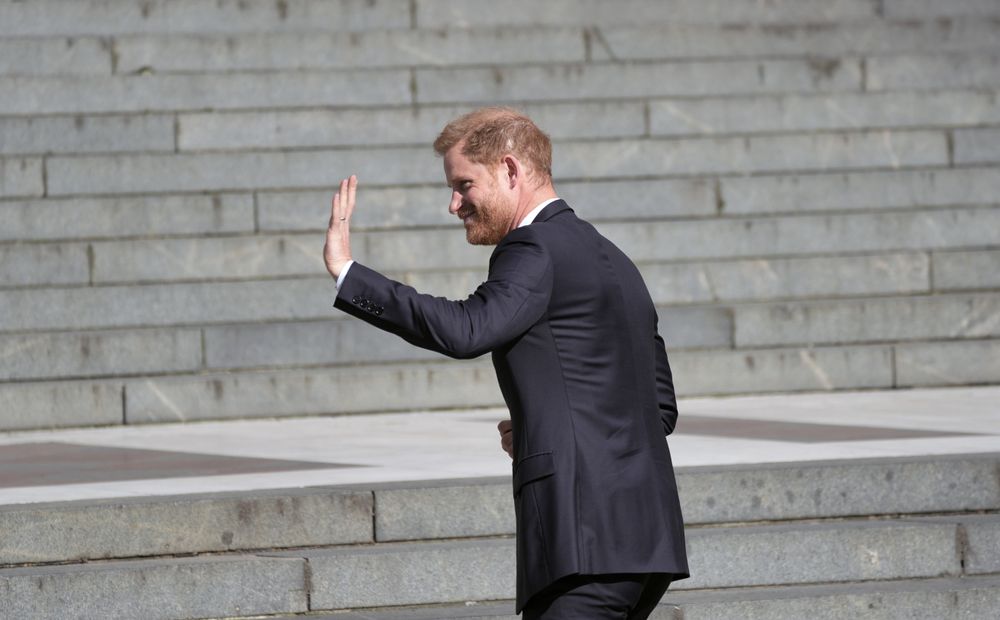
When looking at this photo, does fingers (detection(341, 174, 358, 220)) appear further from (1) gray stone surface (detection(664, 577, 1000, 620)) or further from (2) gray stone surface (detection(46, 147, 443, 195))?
(2) gray stone surface (detection(46, 147, 443, 195))

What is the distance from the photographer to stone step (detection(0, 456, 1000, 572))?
5.53 m

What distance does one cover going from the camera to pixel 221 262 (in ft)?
32.2

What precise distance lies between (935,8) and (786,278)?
14.5 feet

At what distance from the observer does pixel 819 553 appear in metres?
5.78

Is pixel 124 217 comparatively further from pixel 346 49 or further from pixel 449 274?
pixel 346 49

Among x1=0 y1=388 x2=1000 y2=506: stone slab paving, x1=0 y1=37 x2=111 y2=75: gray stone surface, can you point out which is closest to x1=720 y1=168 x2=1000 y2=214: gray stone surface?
x1=0 y1=388 x2=1000 y2=506: stone slab paving

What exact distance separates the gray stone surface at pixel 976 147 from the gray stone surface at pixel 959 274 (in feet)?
3.95

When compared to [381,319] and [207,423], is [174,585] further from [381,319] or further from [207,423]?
[207,423]

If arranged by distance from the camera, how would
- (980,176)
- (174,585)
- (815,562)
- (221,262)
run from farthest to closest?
1. (980,176)
2. (221,262)
3. (815,562)
4. (174,585)

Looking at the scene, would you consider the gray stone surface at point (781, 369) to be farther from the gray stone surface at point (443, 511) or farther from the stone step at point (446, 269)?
the gray stone surface at point (443, 511)

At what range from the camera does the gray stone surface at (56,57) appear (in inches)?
456

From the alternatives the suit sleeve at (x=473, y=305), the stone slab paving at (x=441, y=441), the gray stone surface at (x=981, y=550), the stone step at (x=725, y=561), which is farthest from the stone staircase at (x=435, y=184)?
the suit sleeve at (x=473, y=305)

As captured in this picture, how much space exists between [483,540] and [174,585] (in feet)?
3.51

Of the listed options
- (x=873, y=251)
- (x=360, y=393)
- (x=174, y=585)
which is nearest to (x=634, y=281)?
(x=174, y=585)
